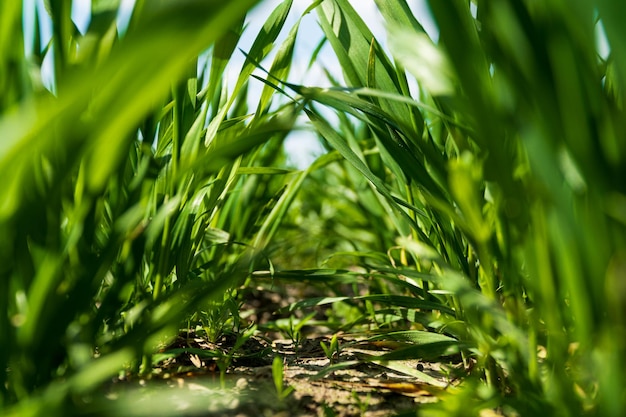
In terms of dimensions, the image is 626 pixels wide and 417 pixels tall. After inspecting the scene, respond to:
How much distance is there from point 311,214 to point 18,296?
5.98ft

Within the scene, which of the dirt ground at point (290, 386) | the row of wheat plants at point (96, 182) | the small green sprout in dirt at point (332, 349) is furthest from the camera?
the small green sprout in dirt at point (332, 349)

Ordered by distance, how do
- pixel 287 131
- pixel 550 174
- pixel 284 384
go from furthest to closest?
pixel 284 384 → pixel 287 131 → pixel 550 174

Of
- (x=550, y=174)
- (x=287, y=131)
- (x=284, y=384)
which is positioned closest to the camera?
(x=550, y=174)

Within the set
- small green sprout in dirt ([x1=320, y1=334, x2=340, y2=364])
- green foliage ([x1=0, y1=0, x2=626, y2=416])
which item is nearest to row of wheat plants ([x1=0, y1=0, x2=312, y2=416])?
green foliage ([x1=0, y1=0, x2=626, y2=416])

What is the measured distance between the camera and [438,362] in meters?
1.12

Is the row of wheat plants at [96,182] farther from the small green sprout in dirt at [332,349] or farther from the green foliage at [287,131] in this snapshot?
the small green sprout in dirt at [332,349]

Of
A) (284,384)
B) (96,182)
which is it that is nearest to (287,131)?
(96,182)

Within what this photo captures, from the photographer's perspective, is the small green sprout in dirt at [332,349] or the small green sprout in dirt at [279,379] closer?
the small green sprout in dirt at [279,379]

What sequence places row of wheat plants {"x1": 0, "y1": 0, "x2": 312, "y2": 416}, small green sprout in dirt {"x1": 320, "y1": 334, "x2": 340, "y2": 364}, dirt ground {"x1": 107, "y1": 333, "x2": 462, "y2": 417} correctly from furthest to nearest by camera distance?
small green sprout in dirt {"x1": 320, "y1": 334, "x2": 340, "y2": 364} → dirt ground {"x1": 107, "y1": 333, "x2": 462, "y2": 417} → row of wheat plants {"x1": 0, "y1": 0, "x2": 312, "y2": 416}

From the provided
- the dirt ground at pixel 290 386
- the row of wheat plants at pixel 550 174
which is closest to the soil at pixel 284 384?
the dirt ground at pixel 290 386

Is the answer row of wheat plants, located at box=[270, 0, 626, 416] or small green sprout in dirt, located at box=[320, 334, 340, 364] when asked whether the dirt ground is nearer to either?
small green sprout in dirt, located at box=[320, 334, 340, 364]

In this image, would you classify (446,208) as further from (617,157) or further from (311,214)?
(311,214)

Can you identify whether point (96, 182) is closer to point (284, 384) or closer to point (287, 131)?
point (287, 131)

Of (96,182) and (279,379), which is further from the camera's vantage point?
(279,379)
